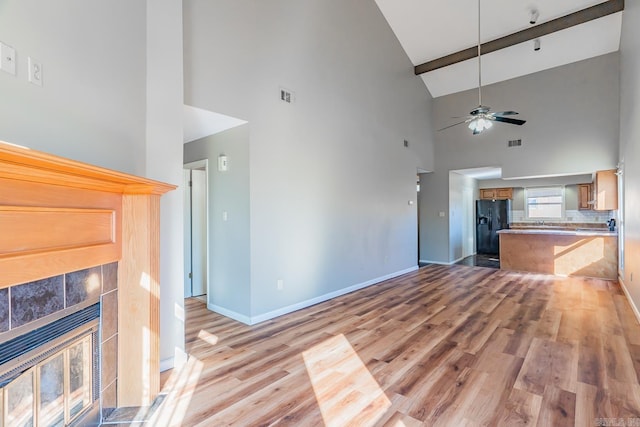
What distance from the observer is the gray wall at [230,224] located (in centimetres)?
349

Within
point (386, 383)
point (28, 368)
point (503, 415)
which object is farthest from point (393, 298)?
point (28, 368)

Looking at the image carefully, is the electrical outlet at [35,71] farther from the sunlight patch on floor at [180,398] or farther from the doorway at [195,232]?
the doorway at [195,232]

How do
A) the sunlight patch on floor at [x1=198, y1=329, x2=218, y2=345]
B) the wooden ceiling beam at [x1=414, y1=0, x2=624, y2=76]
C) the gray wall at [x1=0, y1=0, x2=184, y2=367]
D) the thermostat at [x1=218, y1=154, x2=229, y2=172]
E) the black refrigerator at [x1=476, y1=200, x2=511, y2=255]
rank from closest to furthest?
the gray wall at [x1=0, y1=0, x2=184, y2=367], the sunlight patch on floor at [x1=198, y1=329, x2=218, y2=345], the thermostat at [x1=218, y1=154, x2=229, y2=172], the wooden ceiling beam at [x1=414, y1=0, x2=624, y2=76], the black refrigerator at [x1=476, y1=200, x2=511, y2=255]

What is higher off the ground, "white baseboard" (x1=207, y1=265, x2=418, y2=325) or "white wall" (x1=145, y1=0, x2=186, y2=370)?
"white wall" (x1=145, y1=0, x2=186, y2=370)

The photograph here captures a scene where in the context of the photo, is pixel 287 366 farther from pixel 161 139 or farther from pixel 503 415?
pixel 161 139

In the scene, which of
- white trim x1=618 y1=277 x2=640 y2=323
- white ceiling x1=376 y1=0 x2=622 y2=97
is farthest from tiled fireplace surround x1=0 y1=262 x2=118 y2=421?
white ceiling x1=376 y1=0 x2=622 y2=97

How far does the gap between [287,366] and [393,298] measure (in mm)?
2409

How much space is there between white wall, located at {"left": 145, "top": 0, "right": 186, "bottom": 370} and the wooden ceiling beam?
569cm

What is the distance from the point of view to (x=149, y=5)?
7.93 ft

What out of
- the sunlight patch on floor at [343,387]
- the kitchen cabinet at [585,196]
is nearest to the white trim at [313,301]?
the sunlight patch on floor at [343,387]

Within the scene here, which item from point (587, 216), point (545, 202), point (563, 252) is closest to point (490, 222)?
point (545, 202)

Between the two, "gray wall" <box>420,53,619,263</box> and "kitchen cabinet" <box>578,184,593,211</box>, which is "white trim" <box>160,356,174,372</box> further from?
"kitchen cabinet" <box>578,184,593,211</box>

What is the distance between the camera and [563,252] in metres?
6.05

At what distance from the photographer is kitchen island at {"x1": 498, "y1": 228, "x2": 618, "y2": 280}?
5.67 m
